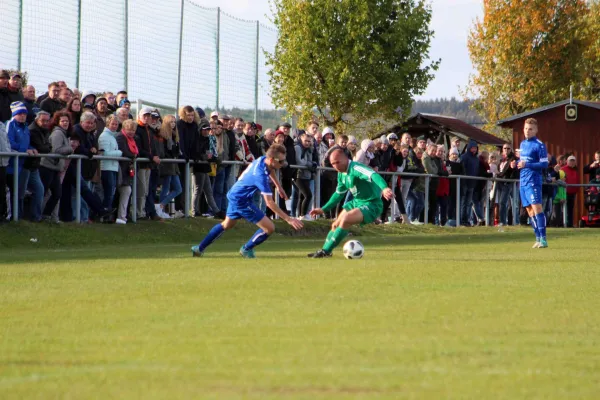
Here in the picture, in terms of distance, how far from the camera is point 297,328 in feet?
26.5

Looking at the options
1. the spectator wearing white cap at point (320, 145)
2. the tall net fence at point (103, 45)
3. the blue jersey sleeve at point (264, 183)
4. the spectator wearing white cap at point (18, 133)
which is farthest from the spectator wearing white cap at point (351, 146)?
the blue jersey sleeve at point (264, 183)

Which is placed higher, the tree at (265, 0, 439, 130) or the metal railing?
the tree at (265, 0, 439, 130)

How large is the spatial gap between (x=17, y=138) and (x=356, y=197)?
5.72m

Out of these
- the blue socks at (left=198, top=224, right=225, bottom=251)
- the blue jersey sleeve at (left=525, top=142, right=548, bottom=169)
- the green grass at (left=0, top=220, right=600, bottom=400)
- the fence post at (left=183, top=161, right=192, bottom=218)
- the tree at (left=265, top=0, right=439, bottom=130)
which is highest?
the tree at (left=265, top=0, right=439, bottom=130)

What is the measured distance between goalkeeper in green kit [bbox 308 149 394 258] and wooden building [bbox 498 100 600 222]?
26.2 m

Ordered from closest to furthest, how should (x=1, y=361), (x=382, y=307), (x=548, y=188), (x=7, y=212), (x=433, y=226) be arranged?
(x=1, y=361)
(x=382, y=307)
(x=7, y=212)
(x=433, y=226)
(x=548, y=188)

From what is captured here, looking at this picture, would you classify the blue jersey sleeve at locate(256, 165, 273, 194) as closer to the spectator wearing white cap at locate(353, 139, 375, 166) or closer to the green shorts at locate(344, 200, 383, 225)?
the green shorts at locate(344, 200, 383, 225)

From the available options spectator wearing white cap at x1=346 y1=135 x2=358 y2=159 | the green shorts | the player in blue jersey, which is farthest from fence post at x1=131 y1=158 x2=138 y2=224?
the player in blue jersey

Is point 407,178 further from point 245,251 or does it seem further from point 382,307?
point 382,307

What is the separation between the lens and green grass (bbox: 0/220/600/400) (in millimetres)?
5941

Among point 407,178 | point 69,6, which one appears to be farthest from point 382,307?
point 407,178

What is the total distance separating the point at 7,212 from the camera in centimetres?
1894

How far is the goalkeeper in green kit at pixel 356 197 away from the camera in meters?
16.0

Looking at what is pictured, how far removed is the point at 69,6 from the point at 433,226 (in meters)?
10.2
